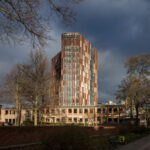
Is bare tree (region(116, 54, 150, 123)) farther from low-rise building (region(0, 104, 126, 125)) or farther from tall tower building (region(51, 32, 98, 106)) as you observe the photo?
tall tower building (region(51, 32, 98, 106))

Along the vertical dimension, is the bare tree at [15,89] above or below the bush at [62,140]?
above

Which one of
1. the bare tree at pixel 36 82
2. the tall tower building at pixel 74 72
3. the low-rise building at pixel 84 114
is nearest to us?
the bare tree at pixel 36 82

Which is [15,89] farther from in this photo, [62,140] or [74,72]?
[74,72]

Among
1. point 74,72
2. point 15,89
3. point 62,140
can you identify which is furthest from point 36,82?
point 74,72

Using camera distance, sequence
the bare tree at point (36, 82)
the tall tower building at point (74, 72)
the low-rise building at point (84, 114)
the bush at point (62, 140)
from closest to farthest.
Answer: the bush at point (62, 140) < the bare tree at point (36, 82) < the low-rise building at point (84, 114) < the tall tower building at point (74, 72)

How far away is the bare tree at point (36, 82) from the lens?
29297mm

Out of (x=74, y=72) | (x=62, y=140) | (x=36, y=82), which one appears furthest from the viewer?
(x=74, y=72)

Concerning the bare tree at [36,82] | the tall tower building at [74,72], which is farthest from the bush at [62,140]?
the tall tower building at [74,72]

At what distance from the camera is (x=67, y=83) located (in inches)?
3595

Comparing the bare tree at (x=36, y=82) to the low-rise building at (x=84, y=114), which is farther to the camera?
the low-rise building at (x=84, y=114)

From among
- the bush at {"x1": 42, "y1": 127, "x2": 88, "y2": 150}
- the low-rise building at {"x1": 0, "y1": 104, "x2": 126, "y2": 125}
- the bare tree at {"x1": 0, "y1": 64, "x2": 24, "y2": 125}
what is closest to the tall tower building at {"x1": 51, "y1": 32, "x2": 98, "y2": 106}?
the low-rise building at {"x1": 0, "y1": 104, "x2": 126, "y2": 125}

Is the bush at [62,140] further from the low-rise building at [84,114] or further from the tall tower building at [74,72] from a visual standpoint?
the tall tower building at [74,72]

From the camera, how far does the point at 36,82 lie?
29.5 meters

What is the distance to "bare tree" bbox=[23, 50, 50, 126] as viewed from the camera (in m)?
29.3
